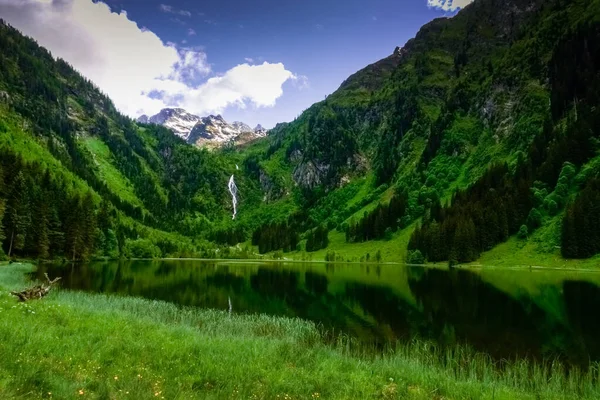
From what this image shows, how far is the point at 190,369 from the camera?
727 inches

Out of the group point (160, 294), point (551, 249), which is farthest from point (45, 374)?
point (551, 249)

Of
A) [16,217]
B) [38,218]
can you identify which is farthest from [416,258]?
[16,217]

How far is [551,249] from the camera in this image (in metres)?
125

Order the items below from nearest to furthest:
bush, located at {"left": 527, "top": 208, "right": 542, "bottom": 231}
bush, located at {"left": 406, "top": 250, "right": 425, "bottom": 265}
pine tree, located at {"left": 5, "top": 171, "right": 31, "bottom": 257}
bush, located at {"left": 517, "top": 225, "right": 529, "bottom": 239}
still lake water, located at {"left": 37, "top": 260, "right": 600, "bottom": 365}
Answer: still lake water, located at {"left": 37, "top": 260, "right": 600, "bottom": 365} → pine tree, located at {"left": 5, "top": 171, "right": 31, "bottom": 257} → bush, located at {"left": 527, "top": 208, "right": 542, "bottom": 231} → bush, located at {"left": 517, "top": 225, "right": 529, "bottom": 239} → bush, located at {"left": 406, "top": 250, "right": 425, "bottom": 265}

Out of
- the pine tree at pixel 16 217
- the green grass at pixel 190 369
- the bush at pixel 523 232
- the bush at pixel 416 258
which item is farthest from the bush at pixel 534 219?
the pine tree at pixel 16 217

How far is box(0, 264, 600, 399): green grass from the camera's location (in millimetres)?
13945

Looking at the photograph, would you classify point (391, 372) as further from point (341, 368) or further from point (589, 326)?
point (589, 326)

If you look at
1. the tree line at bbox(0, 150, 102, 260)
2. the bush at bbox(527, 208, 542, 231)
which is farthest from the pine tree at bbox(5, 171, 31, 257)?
the bush at bbox(527, 208, 542, 231)

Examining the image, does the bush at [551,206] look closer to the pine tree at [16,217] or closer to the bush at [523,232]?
the bush at [523,232]

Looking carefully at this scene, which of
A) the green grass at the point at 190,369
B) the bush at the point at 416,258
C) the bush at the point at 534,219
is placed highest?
the bush at the point at 534,219

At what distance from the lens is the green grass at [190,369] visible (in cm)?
1395

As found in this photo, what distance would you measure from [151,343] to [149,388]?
8232mm

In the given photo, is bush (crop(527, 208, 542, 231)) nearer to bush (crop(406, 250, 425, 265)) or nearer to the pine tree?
bush (crop(406, 250, 425, 265))

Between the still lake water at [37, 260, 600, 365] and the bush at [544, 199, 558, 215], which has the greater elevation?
the bush at [544, 199, 558, 215]
